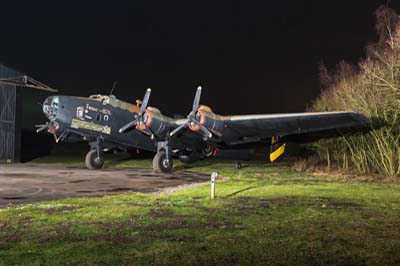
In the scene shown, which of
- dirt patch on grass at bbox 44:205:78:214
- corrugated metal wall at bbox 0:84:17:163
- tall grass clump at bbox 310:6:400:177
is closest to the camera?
dirt patch on grass at bbox 44:205:78:214

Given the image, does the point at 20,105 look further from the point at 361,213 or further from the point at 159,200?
the point at 361,213

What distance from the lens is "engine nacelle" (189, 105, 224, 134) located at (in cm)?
2148

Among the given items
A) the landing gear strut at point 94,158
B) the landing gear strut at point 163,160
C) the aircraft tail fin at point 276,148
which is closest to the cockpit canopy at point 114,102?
the landing gear strut at point 163,160

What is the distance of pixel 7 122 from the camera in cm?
3562

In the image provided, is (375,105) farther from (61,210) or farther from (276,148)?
(61,210)

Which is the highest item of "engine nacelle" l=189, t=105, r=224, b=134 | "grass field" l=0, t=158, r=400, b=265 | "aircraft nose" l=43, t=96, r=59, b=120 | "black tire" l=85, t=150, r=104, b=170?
"aircraft nose" l=43, t=96, r=59, b=120

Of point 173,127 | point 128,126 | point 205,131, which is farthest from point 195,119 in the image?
point 128,126

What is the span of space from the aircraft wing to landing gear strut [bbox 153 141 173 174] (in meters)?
3.51

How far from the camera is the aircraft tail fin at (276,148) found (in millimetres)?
23156

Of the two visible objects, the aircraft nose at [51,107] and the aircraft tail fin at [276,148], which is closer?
the aircraft tail fin at [276,148]

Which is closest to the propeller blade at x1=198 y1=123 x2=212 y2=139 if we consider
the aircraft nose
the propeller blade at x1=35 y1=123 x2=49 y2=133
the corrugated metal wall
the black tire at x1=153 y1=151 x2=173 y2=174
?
the black tire at x1=153 y1=151 x2=173 y2=174

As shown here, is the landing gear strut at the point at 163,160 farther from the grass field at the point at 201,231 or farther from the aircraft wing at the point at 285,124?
the grass field at the point at 201,231

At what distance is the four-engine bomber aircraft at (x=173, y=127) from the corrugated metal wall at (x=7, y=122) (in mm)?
12794

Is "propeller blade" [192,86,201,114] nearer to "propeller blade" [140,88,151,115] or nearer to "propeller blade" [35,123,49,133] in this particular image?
"propeller blade" [140,88,151,115]
